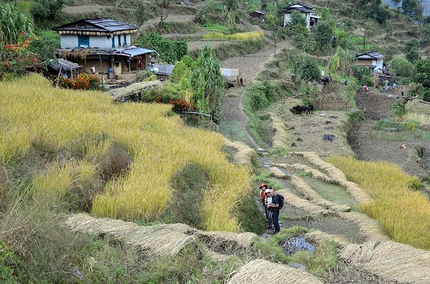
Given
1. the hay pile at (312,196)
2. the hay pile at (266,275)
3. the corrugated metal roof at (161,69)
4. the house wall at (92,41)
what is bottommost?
the hay pile at (312,196)

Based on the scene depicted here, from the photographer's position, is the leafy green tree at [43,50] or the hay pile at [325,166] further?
the leafy green tree at [43,50]

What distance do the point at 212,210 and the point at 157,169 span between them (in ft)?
4.90

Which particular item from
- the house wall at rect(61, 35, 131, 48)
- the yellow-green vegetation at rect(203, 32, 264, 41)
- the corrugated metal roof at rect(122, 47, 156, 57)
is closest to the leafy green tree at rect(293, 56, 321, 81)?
the yellow-green vegetation at rect(203, 32, 264, 41)

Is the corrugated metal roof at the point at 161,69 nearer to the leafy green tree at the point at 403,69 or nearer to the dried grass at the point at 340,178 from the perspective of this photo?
the dried grass at the point at 340,178

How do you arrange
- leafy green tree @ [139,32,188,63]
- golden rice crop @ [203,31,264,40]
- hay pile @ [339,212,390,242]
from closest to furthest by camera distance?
hay pile @ [339,212,390,242] < leafy green tree @ [139,32,188,63] < golden rice crop @ [203,31,264,40]

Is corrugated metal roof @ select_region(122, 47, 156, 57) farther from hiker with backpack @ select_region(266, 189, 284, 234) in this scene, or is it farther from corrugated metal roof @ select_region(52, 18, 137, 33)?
hiker with backpack @ select_region(266, 189, 284, 234)

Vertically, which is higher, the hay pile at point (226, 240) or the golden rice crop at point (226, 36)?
the golden rice crop at point (226, 36)

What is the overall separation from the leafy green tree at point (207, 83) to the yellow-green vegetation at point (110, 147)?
4.80 meters

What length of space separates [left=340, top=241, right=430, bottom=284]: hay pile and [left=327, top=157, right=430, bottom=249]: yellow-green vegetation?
2072mm

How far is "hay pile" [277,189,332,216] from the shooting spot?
11.0 m

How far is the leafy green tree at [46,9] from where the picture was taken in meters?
31.1

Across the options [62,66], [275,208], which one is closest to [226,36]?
[62,66]

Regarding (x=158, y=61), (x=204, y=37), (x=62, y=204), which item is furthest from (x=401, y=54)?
(x=62, y=204)

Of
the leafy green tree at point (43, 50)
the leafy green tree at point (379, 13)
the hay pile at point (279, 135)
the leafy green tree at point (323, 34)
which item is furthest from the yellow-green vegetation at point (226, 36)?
the leafy green tree at point (379, 13)
